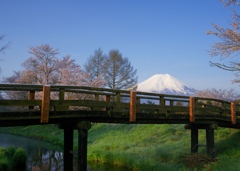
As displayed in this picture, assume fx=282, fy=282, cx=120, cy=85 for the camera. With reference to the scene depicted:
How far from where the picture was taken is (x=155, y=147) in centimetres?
1884

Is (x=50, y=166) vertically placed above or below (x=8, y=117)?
below

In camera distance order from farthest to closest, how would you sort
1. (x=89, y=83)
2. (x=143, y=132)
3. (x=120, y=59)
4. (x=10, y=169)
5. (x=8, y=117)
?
(x=120, y=59), (x=89, y=83), (x=143, y=132), (x=10, y=169), (x=8, y=117)

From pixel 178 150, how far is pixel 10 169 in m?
9.51

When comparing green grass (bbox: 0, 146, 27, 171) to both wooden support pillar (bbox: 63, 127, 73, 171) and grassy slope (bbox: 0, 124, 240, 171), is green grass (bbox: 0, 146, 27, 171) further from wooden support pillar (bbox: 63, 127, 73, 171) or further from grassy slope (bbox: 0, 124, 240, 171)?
wooden support pillar (bbox: 63, 127, 73, 171)

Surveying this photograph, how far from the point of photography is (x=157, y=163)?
15.0m

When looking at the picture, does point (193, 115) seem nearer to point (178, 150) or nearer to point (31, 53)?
point (178, 150)

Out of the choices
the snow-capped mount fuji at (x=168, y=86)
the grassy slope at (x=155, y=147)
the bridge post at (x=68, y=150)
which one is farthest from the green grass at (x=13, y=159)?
the snow-capped mount fuji at (x=168, y=86)

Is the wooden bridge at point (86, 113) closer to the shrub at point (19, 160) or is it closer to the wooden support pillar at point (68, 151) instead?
the wooden support pillar at point (68, 151)

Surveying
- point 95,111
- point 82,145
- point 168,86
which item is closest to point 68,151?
point 82,145

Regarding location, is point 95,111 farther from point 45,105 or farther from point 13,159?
point 13,159

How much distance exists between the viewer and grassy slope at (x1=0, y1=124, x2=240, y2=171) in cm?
1439

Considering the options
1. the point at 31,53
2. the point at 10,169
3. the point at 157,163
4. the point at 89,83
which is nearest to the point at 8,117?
the point at 10,169

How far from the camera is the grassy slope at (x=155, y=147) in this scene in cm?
1439

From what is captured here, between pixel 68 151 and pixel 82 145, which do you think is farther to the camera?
pixel 68 151
